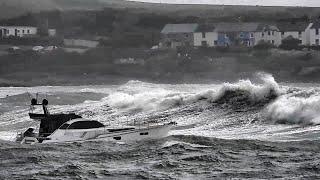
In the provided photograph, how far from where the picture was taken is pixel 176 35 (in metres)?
130

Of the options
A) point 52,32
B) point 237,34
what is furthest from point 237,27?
point 52,32

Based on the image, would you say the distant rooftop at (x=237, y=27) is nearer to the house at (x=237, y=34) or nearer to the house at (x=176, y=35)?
the house at (x=237, y=34)

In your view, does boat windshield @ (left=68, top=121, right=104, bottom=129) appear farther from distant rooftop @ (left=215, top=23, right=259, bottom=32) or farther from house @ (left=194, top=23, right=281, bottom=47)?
distant rooftop @ (left=215, top=23, right=259, bottom=32)

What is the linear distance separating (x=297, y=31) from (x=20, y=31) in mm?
54576

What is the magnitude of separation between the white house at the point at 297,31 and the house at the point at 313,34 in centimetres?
31

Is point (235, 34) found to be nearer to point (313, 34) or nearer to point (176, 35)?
point (176, 35)

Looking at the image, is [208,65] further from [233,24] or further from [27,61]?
[27,61]

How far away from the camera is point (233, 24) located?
126438 millimetres

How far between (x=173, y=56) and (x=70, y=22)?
35.0 meters

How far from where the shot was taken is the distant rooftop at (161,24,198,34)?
129 m

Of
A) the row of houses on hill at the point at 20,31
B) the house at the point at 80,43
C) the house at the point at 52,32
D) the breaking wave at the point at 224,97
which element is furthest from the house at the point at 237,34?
the breaking wave at the point at 224,97

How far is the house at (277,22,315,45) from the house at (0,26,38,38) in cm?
4866

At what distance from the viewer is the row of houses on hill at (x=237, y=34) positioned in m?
116

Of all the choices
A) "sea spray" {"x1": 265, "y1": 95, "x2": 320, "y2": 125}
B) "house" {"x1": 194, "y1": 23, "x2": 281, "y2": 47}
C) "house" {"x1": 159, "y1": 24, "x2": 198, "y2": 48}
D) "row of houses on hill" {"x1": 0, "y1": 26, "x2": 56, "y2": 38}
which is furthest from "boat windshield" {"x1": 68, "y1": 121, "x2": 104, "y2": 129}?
"row of houses on hill" {"x1": 0, "y1": 26, "x2": 56, "y2": 38}
